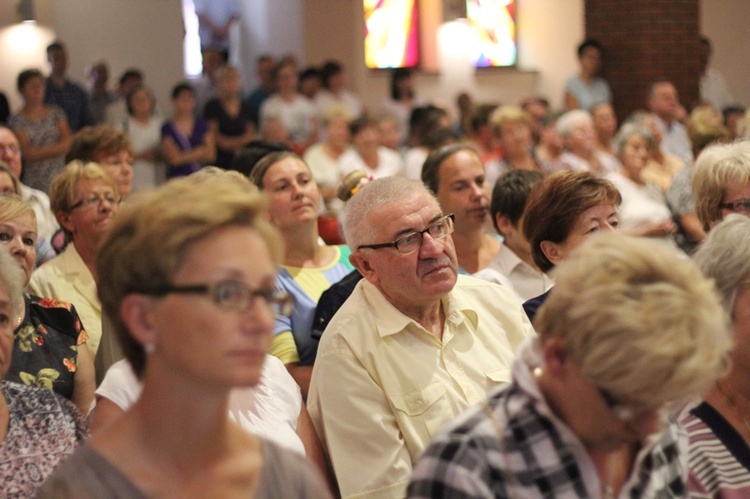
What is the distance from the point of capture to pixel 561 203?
9.61ft

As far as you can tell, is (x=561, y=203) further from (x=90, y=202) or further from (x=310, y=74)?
(x=310, y=74)

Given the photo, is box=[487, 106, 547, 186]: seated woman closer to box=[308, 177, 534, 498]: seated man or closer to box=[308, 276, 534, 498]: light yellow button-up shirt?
box=[308, 177, 534, 498]: seated man

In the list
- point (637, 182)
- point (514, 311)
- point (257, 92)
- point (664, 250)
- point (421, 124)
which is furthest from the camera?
point (257, 92)

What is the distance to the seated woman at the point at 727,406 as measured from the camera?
198 centimetres

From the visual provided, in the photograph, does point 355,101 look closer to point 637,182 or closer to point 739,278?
point 637,182

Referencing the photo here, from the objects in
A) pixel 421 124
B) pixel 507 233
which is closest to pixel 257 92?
pixel 421 124

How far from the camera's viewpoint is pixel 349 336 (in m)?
2.54

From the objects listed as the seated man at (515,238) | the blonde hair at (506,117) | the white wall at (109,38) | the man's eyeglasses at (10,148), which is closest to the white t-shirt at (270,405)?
the seated man at (515,238)

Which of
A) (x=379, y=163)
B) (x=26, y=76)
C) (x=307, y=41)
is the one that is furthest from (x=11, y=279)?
(x=307, y=41)

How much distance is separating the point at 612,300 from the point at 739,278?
2.26ft

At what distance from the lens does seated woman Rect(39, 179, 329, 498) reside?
1.39 metres

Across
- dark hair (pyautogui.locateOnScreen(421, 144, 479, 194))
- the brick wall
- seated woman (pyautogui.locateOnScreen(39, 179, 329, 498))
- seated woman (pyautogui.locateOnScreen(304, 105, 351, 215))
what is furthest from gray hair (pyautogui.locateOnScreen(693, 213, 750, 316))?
the brick wall

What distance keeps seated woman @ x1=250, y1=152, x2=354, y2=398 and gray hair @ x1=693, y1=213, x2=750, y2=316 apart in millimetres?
1514

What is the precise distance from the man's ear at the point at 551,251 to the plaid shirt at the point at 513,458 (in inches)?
53.5
